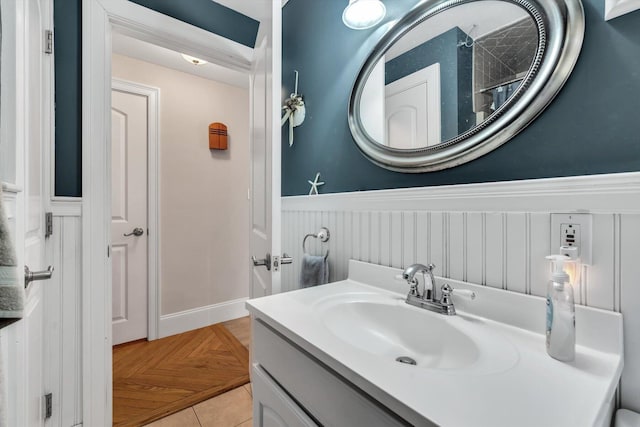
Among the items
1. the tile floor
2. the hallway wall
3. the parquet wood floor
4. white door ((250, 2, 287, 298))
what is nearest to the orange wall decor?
the hallway wall

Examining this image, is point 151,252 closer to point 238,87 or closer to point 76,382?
point 76,382

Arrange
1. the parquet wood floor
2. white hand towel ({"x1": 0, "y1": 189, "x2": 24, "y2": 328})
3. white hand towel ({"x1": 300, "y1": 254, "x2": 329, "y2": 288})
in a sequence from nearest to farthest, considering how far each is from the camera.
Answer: white hand towel ({"x1": 0, "y1": 189, "x2": 24, "y2": 328})
white hand towel ({"x1": 300, "y1": 254, "x2": 329, "y2": 288})
the parquet wood floor

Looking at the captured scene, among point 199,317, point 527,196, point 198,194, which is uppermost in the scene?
point 198,194

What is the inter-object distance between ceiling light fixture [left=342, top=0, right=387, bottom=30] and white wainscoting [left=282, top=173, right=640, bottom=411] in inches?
27.5

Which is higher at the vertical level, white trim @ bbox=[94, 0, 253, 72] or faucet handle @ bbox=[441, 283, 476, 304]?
white trim @ bbox=[94, 0, 253, 72]

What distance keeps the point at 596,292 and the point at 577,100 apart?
0.44 metres

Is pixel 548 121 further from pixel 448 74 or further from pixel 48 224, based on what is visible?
pixel 48 224

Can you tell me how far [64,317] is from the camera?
3.90ft

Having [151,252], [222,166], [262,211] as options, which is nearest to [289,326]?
[262,211]

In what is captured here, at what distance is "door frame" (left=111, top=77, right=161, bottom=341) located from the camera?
7.15ft

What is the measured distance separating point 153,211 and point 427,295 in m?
2.14

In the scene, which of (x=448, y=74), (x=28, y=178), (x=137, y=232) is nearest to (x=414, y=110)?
(x=448, y=74)

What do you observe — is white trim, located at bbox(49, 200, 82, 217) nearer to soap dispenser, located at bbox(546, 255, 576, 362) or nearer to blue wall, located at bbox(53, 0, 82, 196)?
blue wall, located at bbox(53, 0, 82, 196)

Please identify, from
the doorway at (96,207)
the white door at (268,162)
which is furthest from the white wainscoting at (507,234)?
the doorway at (96,207)
